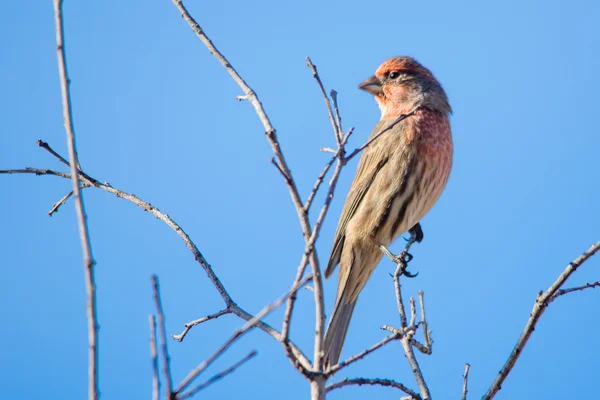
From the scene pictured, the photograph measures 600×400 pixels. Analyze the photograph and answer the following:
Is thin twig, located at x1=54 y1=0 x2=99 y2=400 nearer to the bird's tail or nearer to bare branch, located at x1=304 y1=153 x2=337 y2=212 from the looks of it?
bare branch, located at x1=304 y1=153 x2=337 y2=212

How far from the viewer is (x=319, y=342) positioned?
275 centimetres

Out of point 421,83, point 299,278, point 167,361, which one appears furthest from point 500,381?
point 421,83

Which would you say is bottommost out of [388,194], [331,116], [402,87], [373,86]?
[331,116]

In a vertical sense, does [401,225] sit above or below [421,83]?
below

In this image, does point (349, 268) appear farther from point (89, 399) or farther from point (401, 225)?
point (89, 399)

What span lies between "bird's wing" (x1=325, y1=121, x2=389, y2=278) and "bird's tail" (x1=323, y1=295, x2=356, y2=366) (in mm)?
366

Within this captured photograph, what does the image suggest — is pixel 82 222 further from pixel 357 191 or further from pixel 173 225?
pixel 357 191

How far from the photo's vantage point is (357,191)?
635 centimetres

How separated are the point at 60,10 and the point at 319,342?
145cm

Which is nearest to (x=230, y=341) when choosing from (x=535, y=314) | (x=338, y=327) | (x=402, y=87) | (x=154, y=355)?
(x=154, y=355)

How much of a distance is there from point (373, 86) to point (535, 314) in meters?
3.88

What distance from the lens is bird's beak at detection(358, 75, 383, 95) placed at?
23.3 ft

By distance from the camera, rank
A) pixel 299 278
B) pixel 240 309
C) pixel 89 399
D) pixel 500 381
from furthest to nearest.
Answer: pixel 240 309 < pixel 500 381 < pixel 299 278 < pixel 89 399

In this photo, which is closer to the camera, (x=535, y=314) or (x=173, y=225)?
(x=535, y=314)
